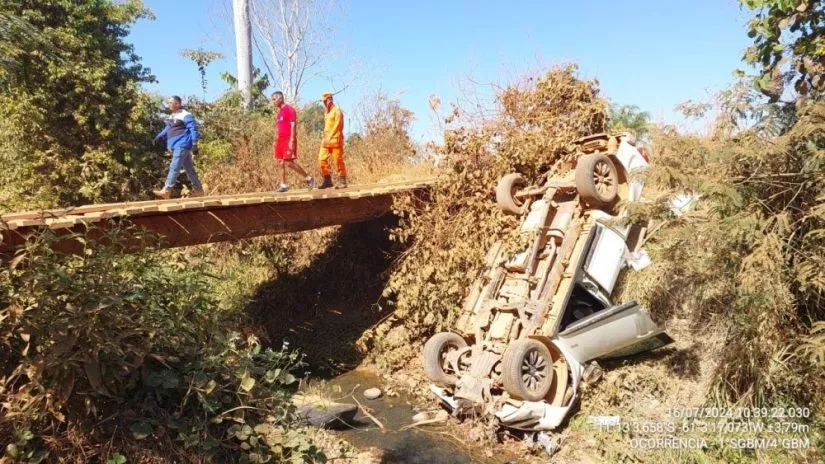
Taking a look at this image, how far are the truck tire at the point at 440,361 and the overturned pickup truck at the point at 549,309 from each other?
0.01 meters

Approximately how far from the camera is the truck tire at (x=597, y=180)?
720cm

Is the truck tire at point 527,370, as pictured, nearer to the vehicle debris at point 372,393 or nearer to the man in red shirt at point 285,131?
the vehicle debris at point 372,393

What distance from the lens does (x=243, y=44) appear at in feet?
60.2

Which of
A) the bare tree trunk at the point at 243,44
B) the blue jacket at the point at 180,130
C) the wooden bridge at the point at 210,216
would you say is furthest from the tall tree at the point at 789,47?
the bare tree trunk at the point at 243,44

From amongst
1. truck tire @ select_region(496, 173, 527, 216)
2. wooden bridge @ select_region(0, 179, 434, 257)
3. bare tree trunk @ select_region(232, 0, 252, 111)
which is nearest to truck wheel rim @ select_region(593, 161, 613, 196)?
truck tire @ select_region(496, 173, 527, 216)

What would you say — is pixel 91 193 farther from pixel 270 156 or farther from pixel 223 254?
pixel 270 156

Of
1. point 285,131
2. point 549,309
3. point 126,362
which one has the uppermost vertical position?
point 285,131

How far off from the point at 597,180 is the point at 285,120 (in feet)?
17.1

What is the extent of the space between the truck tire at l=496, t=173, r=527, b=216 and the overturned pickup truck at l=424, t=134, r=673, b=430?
0.02 m

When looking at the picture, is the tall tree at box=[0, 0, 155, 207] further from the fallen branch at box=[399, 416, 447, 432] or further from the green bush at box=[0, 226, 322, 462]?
the green bush at box=[0, 226, 322, 462]

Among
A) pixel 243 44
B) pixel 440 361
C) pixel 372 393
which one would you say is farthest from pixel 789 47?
pixel 243 44

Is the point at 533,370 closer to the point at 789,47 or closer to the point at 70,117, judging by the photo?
the point at 789,47

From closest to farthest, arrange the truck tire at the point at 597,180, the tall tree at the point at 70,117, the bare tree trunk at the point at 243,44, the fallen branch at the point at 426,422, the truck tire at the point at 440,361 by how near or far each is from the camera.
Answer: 1. the truck tire at the point at 440,361
2. the fallen branch at the point at 426,422
3. the truck tire at the point at 597,180
4. the tall tree at the point at 70,117
5. the bare tree trunk at the point at 243,44

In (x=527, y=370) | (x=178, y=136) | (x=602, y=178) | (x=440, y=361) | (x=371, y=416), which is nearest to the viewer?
(x=527, y=370)
